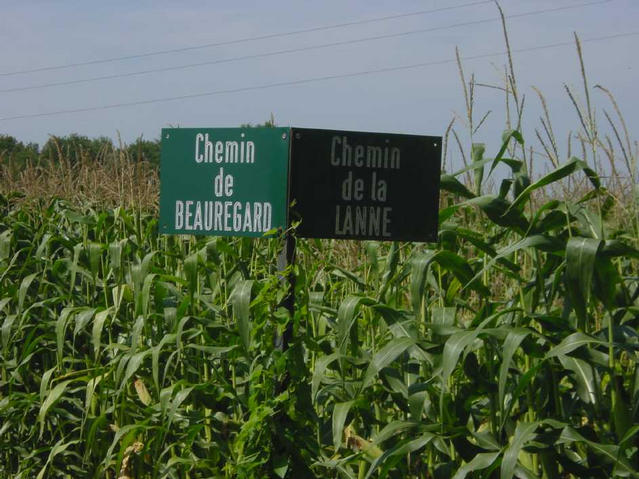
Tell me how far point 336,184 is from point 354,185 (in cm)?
7

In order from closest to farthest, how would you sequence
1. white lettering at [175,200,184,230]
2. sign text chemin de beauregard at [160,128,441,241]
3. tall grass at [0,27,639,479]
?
1. tall grass at [0,27,639,479]
2. sign text chemin de beauregard at [160,128,441,241]
3. white lettering at [175,200,184,230]

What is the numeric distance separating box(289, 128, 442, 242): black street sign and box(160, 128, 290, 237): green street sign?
3.1 inches

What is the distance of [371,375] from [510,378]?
504mm

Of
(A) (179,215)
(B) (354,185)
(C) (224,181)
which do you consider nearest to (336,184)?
(B) (354,185)

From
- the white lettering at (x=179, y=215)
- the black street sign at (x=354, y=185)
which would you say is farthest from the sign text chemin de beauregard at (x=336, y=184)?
the white lettering at (x=179, y=215)

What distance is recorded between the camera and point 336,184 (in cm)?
397

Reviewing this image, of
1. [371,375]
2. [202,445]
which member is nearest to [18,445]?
[202,445]

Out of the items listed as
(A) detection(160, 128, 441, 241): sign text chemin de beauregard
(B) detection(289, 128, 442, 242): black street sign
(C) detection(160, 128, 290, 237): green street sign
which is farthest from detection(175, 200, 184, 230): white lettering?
(B) detection(289, 128, 442, 242): black street sign

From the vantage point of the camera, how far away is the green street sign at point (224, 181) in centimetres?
401

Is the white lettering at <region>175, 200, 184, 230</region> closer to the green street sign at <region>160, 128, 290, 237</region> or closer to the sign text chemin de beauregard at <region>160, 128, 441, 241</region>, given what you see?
the green street sign at <region>160, 128, 290, 237</region>

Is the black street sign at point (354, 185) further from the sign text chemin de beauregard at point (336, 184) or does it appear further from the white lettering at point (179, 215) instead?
the white lettering at point (179, 215)

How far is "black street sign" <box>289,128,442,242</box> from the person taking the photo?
3.93 m

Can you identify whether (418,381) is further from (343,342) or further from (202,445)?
(202,445)

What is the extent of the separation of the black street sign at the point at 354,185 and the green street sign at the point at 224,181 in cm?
8
